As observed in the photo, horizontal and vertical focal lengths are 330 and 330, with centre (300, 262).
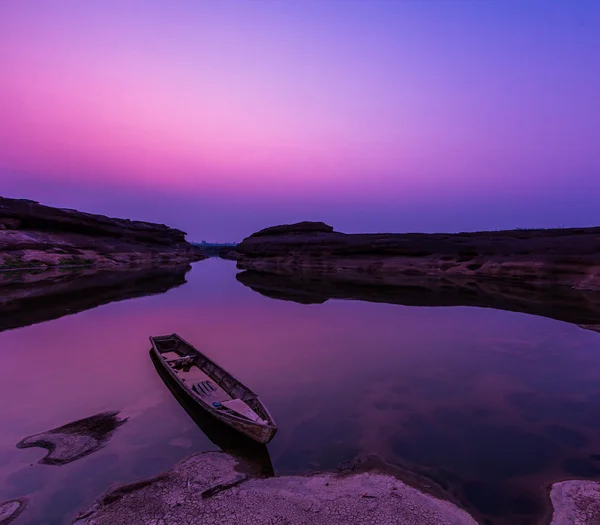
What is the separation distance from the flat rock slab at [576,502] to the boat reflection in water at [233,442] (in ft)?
21.1

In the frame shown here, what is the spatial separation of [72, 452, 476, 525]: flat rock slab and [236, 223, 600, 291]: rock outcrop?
45.8 metres

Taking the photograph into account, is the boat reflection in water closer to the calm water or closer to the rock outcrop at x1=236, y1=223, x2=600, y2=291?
the calm water

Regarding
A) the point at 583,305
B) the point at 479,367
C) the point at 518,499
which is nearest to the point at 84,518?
the point at 518,499

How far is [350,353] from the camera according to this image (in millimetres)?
18828

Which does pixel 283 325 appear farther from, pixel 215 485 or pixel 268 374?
pixel 215 485

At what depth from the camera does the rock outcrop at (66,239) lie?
199 feet

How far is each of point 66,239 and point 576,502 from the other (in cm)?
8622

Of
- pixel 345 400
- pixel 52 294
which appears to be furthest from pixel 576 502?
pixel 52 294

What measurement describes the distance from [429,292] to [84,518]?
140ft

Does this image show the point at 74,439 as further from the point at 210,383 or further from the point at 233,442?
the point at 233,442

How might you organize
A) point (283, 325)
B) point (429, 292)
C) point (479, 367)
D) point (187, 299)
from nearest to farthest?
1. point (479, 367)
2. point (283, 325)
3. point (187, 299)
4. point (429, 292)

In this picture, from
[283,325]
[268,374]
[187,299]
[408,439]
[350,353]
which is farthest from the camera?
[187,299]

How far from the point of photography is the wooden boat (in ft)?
30.4

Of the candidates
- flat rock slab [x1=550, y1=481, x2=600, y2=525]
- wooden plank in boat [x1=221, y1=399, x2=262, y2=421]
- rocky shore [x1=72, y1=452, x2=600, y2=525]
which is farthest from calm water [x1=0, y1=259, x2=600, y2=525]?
wooden plank in boat [x1=221, y1=399, x2=262, y2=421]
